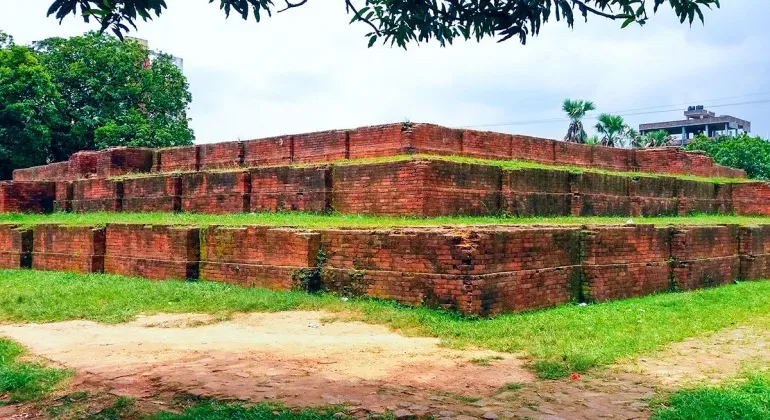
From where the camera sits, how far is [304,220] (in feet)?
32.6

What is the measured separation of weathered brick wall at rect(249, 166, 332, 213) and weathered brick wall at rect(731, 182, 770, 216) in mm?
10658

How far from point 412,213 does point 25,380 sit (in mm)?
5488

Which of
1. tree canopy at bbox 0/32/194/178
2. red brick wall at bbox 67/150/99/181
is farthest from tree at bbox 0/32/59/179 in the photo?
red brick wall at bbox 67/150/99/181

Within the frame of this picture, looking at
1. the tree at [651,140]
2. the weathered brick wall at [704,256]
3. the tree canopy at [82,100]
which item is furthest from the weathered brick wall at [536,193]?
the tree at [651,140]

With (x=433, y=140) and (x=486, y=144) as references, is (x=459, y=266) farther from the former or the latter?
(x=486, y=144)

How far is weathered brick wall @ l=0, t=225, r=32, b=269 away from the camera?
42.7 feet

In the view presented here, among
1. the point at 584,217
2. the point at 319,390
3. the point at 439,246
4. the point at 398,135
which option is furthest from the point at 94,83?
the point at 319,390

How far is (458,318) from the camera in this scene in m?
6.96

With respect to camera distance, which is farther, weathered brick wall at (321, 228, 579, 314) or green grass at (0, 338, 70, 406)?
weathered brick wall at (321, 228, 579, 314)

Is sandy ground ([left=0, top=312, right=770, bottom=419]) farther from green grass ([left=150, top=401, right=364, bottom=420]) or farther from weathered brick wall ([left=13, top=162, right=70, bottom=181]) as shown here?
weathered brick wall ([left=13, top=162, right=70, bottom=181])

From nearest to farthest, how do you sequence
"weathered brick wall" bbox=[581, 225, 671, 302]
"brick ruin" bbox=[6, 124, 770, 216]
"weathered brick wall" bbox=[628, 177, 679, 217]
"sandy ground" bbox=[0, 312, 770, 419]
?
"sandy ground" bbox=[0, 312, 770, 419] → "weathered brick wall" bbox=[581, 225, 671, 302] → "brick ruin" bbox=[6, 124, 770, 216] → "weathered brick wall" bbox=[628, 177, 679, 217]

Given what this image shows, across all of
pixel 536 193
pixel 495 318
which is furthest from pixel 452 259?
pixel 536 193

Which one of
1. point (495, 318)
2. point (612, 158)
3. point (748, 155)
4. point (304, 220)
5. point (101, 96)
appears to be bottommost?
point (495, 318)

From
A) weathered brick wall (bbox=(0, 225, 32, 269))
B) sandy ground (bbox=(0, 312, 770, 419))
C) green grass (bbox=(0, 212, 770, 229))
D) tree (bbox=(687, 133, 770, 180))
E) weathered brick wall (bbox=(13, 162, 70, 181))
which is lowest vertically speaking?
sandy ground (bbox=(0, 312, 770, 419))
